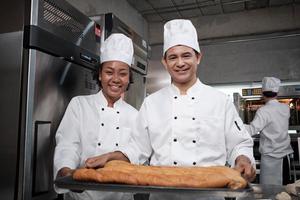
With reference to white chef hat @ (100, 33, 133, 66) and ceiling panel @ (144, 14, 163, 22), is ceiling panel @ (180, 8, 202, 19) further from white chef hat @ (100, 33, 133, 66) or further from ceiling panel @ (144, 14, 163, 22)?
white chef hat @ (100, 33, 133, 66)

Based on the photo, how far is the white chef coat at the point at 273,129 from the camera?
3.67m

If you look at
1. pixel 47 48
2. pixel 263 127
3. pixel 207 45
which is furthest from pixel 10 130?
pixel 207 45

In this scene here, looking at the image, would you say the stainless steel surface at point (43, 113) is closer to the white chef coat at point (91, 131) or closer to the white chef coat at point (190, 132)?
the white chef coat at point (91, 131)

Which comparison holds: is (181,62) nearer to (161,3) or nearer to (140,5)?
(161,3)

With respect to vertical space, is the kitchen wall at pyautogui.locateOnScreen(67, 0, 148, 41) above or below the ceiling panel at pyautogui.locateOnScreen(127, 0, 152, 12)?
below

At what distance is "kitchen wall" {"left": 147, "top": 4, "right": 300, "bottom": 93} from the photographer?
4766 mm

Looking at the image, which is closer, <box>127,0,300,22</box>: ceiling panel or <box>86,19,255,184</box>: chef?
<box>86,19,255,184</box>: chef

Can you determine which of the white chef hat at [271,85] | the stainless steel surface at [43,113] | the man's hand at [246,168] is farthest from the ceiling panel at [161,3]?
the man's hand at [246,168]

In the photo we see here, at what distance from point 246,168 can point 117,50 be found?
954 mm

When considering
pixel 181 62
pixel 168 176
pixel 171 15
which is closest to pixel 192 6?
pixel 171 15

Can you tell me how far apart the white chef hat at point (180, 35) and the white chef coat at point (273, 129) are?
8.48 ft

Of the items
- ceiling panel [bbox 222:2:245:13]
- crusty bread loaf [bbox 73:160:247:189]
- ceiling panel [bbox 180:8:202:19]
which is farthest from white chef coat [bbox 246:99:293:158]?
crusty bread loaf [bbox 73:160:247:189]

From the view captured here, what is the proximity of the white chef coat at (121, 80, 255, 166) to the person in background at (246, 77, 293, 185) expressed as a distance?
245 cm

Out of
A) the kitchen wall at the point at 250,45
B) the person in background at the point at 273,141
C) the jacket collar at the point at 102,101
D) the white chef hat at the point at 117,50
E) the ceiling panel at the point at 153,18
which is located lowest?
the person in background at the point at 273,141
